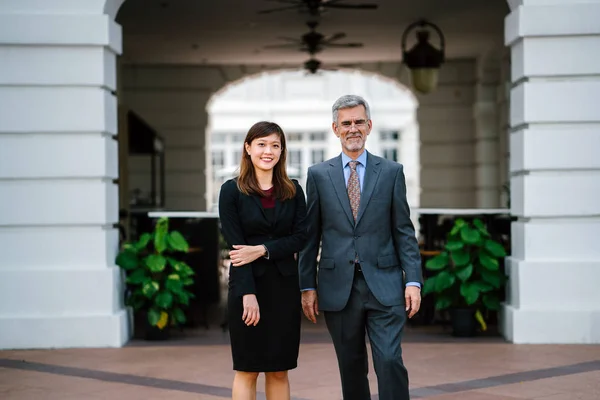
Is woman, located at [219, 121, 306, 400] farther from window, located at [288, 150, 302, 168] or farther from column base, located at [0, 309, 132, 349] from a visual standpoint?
window, located at [288, 150, 302, 168]

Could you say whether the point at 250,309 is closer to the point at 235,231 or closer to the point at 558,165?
the point at 235,231

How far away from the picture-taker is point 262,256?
179 inches

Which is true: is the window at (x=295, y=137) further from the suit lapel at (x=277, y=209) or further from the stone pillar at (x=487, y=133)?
the suit lapel at (x=277, y=209)

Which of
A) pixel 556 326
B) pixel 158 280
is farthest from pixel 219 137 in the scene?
pixel 556 326

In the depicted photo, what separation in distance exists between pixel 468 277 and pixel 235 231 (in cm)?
448

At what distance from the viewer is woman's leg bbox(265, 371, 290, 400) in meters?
4.70

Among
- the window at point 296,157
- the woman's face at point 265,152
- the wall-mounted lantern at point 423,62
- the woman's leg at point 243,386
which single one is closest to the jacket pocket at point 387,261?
the woman's face at point 265,152

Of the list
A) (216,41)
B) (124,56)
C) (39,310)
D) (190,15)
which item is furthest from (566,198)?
(124,56)

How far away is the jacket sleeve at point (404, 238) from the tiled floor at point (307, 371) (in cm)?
182

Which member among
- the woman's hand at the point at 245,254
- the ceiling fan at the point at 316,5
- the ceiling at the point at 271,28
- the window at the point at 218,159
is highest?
the ceiling at the point at 271,28

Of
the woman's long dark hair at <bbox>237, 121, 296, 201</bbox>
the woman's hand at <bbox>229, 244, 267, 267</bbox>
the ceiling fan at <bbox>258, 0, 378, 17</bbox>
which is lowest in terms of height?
the woman's hand at <bbox>229, 244, 267, 267</bbox>

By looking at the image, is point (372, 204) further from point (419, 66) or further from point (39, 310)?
point (419, 66)

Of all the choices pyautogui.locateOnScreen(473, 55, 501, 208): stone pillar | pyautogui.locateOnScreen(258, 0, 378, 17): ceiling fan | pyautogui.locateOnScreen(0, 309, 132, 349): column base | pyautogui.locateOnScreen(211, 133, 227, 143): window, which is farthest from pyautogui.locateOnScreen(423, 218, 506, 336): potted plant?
pyautogui.locateOnScreen(211, 133, 227, 143): window

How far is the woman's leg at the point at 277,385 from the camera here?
470cm
